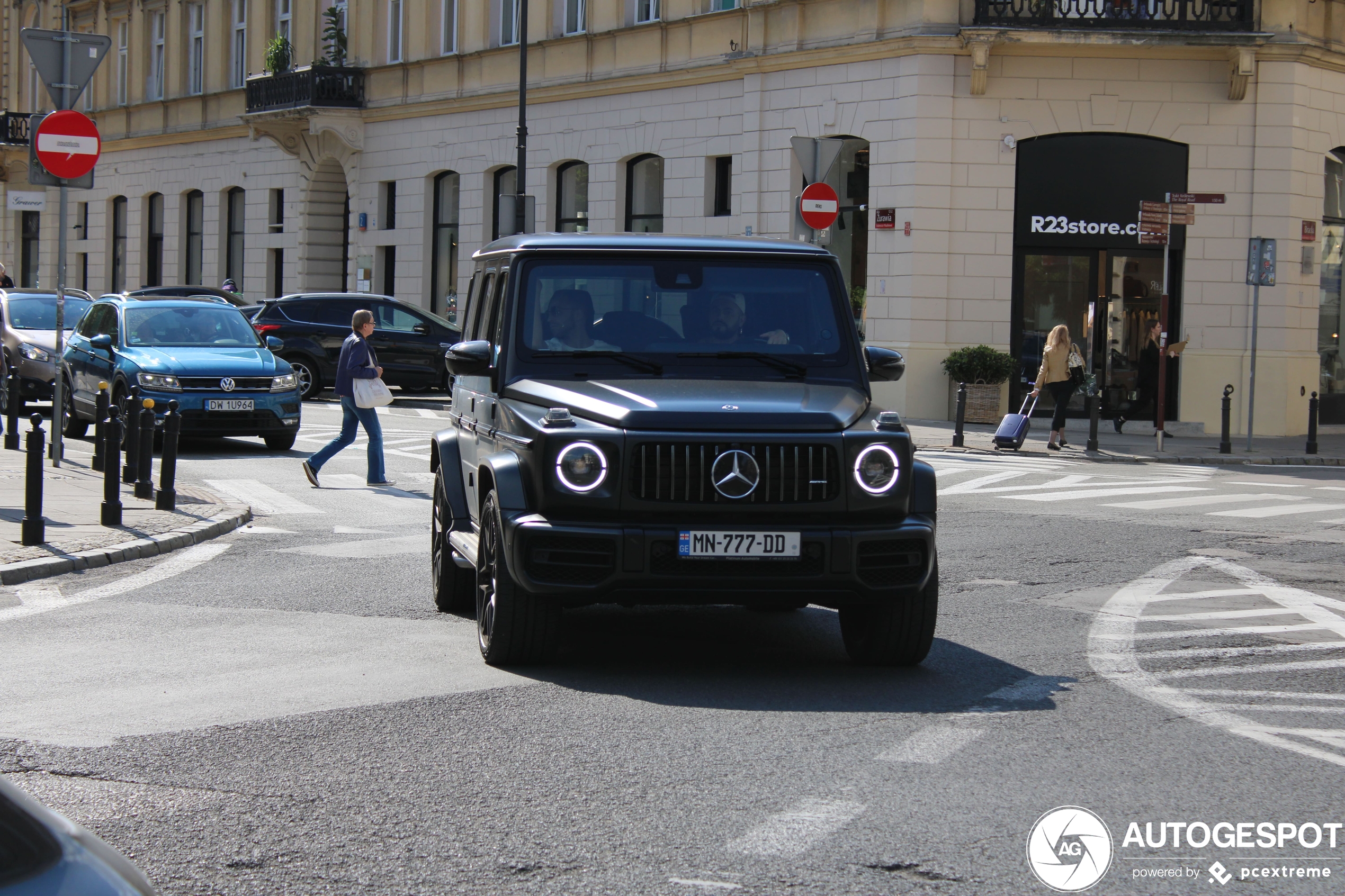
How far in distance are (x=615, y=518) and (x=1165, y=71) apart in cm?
2081

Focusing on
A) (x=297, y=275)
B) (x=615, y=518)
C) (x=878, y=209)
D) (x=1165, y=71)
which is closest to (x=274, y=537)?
(x=615, y=518)

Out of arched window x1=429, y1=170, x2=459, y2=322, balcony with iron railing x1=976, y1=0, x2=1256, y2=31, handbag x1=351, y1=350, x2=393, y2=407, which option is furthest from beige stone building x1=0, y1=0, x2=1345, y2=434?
handbag x1=351, y1=350, x2=393, y2=407

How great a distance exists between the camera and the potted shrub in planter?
24.8m

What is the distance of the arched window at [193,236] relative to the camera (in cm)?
4456

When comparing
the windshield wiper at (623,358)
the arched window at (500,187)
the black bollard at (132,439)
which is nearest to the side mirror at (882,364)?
the windshield wiper at (623,358)

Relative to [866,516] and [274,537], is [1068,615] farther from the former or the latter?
[274,537]

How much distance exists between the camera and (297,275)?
3981 centimetres

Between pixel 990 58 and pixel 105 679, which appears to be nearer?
pixel 105 679

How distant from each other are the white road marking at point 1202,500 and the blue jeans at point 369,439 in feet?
21.6

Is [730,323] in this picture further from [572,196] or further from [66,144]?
[572,196]

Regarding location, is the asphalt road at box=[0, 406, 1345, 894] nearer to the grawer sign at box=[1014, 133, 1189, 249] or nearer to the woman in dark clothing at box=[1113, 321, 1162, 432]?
the woman in dark clothing at box=[1113, 321, 1162, 432]

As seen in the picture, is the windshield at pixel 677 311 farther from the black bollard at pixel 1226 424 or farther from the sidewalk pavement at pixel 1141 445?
the black bollard at pixel 1226 424

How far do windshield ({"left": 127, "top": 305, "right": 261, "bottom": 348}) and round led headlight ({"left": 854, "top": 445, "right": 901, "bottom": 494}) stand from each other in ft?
44.0

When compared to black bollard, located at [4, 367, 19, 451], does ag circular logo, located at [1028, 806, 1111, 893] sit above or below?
below
